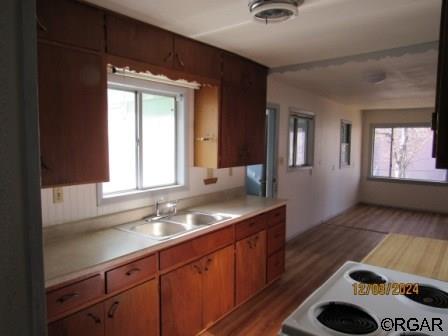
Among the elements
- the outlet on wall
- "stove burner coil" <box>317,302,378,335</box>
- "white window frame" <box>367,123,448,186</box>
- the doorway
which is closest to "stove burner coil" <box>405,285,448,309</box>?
"stove burner coil" <box>317,302,378,335</box>

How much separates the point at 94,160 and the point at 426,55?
307 centimetres

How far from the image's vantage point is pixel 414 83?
4281 mm

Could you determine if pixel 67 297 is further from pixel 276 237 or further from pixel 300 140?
pixel 300 140

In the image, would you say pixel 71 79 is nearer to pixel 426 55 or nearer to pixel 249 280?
pixel 249 280

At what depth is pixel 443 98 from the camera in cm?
68

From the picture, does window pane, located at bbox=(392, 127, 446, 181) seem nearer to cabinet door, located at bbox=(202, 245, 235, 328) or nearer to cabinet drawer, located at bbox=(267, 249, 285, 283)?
cabinet drawer, located at bbox=(267, 249, 285, 283)

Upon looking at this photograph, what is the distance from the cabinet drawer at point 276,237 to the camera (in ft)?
10.8

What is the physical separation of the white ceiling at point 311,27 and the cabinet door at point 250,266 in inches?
68.8

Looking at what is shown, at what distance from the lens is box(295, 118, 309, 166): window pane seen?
511 centimetres

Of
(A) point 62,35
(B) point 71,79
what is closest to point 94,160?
(B) point 71,79

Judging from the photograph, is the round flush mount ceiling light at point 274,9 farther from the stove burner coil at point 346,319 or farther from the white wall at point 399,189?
the white wall at point 399,189

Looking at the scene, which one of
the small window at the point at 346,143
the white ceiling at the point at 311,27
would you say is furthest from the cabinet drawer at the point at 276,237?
the small window at the point at 346,143

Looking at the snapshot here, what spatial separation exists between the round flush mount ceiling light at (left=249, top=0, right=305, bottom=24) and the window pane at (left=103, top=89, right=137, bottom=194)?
1.27 m

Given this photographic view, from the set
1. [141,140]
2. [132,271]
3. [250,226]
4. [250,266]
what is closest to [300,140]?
[250,226]
